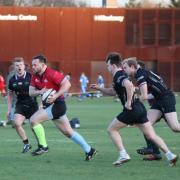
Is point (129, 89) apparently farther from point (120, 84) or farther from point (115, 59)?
point (115, 59)

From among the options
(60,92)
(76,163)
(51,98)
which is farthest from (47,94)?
(76,163)

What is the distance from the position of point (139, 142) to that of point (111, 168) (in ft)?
15.3

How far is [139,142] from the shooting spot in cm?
1633

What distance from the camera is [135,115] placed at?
11953 millimetres

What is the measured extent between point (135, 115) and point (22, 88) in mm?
3366

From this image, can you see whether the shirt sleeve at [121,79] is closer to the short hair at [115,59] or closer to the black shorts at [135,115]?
the short hair at [115,59]

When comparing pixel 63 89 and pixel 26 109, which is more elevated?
pixel 63 89

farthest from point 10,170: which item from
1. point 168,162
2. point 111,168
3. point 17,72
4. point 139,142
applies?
point 139,142

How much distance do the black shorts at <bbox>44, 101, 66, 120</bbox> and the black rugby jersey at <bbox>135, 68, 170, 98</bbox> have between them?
1461 mm

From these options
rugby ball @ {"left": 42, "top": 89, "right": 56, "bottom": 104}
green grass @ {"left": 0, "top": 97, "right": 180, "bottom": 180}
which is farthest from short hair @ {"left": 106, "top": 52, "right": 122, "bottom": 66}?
green grass @ {"left": 0, "top": 97, "right": 180, "bottom": 180}

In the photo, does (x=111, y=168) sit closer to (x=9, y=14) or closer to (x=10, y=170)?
(x=10, y=170)

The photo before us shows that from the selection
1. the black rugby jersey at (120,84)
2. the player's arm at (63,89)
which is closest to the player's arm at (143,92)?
the black rugby jersey at (120,84)

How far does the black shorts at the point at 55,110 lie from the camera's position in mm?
12719

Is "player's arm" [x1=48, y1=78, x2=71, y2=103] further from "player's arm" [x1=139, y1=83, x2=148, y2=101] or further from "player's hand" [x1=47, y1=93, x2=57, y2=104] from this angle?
"player's arm" [x1=139, y1=83, x2=148, y2=101]
